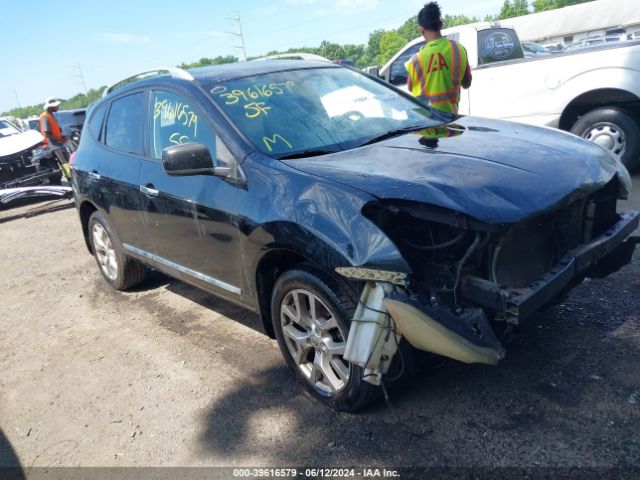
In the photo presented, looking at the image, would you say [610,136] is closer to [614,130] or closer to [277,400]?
[614,130]

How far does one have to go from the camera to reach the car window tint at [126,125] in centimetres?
421

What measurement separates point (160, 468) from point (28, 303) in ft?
11.0

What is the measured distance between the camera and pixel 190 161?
317 centimetres

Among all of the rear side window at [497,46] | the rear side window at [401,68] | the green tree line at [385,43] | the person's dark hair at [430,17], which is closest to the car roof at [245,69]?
the person's dark hair at [430,17]

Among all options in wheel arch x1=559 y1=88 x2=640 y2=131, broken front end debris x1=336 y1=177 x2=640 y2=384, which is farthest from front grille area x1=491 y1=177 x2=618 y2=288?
wheel arch x1=559 y1=88 x2=640 y2=131

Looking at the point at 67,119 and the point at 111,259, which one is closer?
the point at 111,259

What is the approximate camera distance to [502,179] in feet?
8.52

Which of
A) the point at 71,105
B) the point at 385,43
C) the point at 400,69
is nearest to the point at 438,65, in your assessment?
the point at 400,69

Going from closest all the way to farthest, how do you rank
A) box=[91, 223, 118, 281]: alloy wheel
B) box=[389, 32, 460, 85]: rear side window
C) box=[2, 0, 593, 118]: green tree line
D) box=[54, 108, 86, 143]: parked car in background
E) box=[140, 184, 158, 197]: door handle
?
box=[140, 184, 158, 197]: door handle, box=[91, 223, 118, 281]: alloy wheel, box=[389, 32, 460, 85]: rear side window, box=[54, 108, 86, 143]: parked car in background, box=[2, 0, 593, 118]: green tree line

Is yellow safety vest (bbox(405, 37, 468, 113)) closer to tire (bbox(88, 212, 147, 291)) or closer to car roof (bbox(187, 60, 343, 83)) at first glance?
car roof (bbox(187, 60, 343, 83))

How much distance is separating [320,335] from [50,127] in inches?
417

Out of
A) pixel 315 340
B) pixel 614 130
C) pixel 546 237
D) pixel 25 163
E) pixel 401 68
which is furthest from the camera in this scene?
pixel 25 163

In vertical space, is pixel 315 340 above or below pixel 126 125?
below

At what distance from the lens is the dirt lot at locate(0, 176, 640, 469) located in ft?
8.42
